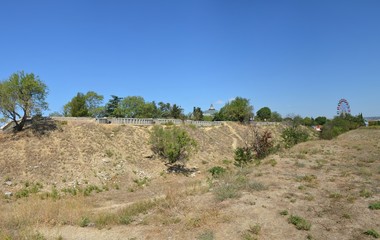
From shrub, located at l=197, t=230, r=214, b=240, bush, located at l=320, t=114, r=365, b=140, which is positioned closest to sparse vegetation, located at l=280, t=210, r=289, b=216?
shrub, located at l=197, t=230, r=214, b=240

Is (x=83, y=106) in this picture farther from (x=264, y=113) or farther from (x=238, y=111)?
(x=264, y=113)

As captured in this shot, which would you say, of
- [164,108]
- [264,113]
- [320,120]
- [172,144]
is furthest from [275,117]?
[172,144]

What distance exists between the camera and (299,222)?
11297 mm

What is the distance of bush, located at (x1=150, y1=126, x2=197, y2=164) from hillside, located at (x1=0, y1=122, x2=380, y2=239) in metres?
2.73

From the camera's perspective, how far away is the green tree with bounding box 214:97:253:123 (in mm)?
82312

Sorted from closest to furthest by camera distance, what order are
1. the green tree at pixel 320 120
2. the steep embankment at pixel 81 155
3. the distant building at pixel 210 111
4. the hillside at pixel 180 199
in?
1. the hillside at pixel 180 199
2. the steep embankment at pixel 81 155
3. the green tree at pixel 320 120
4. the distant building at pixel 210 111

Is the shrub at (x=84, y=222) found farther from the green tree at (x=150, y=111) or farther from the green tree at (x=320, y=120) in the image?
the green tree at (x=320, y=120)

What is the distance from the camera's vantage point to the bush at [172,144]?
122 feet

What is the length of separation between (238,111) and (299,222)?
72111 mm

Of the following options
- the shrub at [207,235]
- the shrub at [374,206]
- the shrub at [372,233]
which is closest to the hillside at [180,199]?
the shrub at [207,235]

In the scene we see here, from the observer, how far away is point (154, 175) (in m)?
35.3

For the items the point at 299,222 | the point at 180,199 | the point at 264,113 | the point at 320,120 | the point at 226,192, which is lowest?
the point at 299,222

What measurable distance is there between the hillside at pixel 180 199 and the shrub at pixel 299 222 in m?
0.10

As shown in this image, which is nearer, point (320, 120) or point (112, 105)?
point (112, 105)
